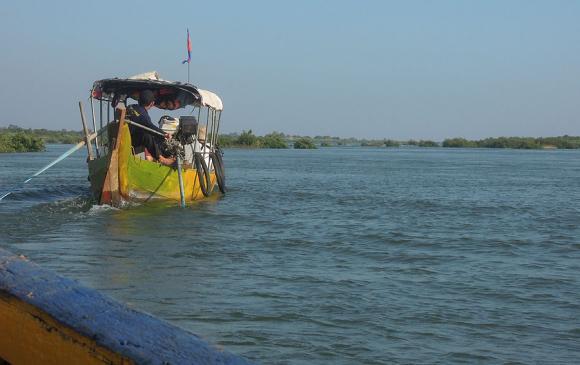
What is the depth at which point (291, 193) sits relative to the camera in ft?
74.3

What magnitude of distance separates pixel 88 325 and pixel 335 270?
7824mm

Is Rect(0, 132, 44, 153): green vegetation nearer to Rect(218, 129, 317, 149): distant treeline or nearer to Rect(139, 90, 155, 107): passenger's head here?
Rect(218, 129, 317, 149): distant treeline

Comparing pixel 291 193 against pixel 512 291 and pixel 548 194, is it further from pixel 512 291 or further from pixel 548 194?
pixel 512 291

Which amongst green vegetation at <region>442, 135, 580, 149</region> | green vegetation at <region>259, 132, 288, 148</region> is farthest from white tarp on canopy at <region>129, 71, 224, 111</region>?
green vegetation at <region>442, 135, 580, 149</region>

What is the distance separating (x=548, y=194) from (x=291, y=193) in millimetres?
8038

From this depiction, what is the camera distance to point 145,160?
51.3 ft

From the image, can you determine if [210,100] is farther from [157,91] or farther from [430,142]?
[430,142]

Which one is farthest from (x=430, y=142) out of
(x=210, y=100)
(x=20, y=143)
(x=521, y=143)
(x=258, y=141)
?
(x=210, y=100)

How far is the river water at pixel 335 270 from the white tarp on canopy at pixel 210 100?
2522 mm

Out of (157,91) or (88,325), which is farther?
(157,91)

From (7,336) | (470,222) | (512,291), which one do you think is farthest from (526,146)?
(7,336)

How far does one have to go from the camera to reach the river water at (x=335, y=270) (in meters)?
6.34

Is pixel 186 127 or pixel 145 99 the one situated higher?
pixel 145 99

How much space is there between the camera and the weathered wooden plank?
1708 millimetres
